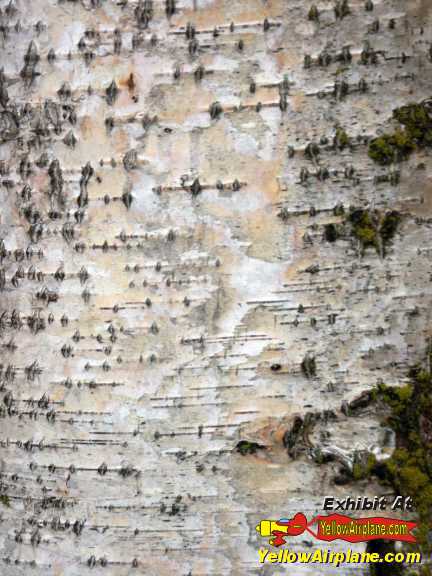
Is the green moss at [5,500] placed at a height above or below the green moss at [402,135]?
below

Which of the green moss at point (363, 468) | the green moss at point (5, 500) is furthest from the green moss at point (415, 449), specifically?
the green moss at point (5, 500)

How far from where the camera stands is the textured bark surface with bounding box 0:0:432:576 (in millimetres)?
1210

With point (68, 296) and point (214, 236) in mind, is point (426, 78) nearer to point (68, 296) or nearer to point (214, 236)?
point (214, 236)

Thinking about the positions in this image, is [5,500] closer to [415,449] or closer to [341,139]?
[415,449]

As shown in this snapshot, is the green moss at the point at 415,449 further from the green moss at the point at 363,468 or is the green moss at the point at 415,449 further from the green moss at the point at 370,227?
the green moss at the point at 370,227

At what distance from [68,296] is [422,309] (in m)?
0.74

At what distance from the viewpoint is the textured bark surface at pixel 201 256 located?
47.6 inches

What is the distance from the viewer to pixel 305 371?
Result: 1261 millimetres

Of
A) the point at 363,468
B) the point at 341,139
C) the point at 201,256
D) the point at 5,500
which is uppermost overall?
the point at 341,139

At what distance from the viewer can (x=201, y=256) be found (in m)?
1.25

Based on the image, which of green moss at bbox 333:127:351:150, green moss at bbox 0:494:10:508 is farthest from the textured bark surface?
green moss at bbox 0:494:10:508

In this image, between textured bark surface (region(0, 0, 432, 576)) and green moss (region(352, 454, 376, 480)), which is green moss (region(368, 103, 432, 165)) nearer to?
textured bark surface (region(0, 0, 432, 576))

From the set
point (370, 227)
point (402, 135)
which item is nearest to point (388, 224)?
point (370, 227)

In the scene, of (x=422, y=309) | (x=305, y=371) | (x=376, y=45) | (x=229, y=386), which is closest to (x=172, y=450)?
(x=229, y=386)
